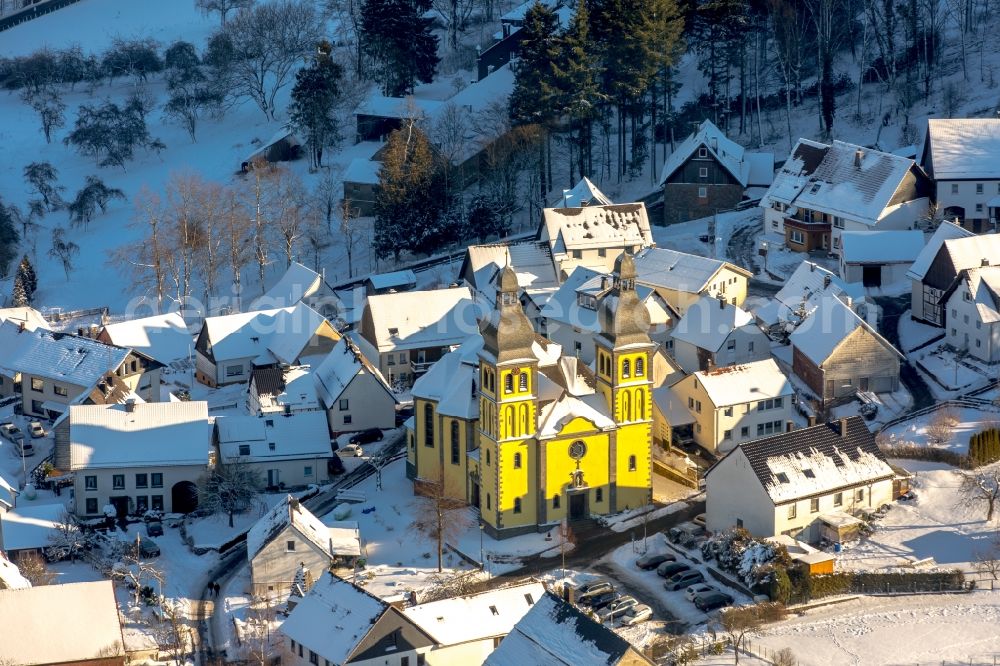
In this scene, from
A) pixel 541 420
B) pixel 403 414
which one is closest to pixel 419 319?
pixel 403 414

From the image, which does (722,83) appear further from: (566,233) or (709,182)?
(566,233)

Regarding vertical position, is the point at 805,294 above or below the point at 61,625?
above

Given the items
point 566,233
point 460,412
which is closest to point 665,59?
point 566,233

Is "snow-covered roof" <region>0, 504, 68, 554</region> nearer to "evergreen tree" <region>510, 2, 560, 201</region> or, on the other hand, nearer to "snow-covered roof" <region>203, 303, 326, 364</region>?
"snow-covered roof" <region>203, 303, 326, 364</region>

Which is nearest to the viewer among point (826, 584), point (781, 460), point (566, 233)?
point (826, 584)

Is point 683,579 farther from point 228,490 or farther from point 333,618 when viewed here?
point 228,490

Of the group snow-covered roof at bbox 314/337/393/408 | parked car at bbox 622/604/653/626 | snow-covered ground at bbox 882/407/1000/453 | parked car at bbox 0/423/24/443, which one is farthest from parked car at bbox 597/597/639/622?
parked car at bbox 0/423/24/443
